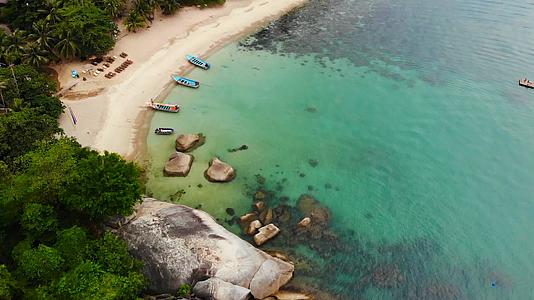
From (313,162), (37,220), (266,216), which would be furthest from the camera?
(313,162)

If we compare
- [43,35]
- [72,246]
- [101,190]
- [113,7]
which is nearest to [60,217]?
[101,190]

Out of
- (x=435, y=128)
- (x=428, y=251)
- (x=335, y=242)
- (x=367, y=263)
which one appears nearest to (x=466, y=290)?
(x=428, y=251)

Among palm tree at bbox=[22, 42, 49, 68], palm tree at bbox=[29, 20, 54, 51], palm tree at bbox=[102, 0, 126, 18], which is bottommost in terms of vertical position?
palm tree at bbox=[22, 42, 49, 68]

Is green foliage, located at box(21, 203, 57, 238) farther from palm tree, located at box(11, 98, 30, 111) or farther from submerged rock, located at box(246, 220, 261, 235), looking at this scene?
palm tree, located at box(11, 98, 30, 111)

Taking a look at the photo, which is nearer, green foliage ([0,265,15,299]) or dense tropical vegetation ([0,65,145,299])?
green foliage ([0,265,15,299])

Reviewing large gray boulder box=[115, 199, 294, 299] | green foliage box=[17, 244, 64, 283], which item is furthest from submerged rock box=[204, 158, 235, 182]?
green foliage box=[17, 244, 64, 283]

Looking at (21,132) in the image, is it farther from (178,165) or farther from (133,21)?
(133,21)

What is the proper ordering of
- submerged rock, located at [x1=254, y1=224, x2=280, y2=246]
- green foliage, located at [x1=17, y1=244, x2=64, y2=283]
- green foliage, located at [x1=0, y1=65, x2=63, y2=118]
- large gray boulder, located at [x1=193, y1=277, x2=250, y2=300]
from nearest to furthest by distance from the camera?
green foliage, located at [x1=17, y1=244, x2=64, y2=283] < large gray boulder, located at [x1=193, y1=277, x2=250, y2=300] < submerged rock, located at [x1=254, y1=224, x2=280, y2=246] < green foliage, located at [x1=0, y1=65, x2=63, y2=118]
